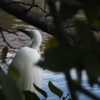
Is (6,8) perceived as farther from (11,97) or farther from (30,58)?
(30,58)

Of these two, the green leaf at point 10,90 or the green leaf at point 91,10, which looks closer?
the green leaf at point 91,10

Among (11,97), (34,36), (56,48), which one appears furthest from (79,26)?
(34,36)

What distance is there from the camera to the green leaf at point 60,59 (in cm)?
20

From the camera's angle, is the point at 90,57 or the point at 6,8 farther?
the point at 6,8

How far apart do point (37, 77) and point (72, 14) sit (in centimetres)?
148

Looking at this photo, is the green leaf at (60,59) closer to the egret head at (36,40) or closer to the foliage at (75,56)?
the foliage at (75,56)

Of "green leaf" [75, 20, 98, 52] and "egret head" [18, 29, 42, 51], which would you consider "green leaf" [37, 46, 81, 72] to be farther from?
"egret head" [18, 29, 42, 51]

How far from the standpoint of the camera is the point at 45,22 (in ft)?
2.69

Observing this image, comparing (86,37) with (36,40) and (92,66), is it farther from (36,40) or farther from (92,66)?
(36,40)

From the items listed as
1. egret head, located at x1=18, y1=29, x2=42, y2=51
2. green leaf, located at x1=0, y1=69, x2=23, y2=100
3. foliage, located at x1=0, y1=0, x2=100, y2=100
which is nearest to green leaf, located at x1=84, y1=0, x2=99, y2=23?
foliage, located at x1=0, y1=0, x2=100, y2=100

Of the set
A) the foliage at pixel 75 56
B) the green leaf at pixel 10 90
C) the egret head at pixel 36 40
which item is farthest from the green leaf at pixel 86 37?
the egret head at pixel 36 40

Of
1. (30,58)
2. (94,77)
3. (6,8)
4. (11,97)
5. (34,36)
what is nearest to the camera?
(94,77)

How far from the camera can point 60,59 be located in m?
0.21

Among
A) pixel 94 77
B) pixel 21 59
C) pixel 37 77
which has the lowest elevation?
pixel 37 77
